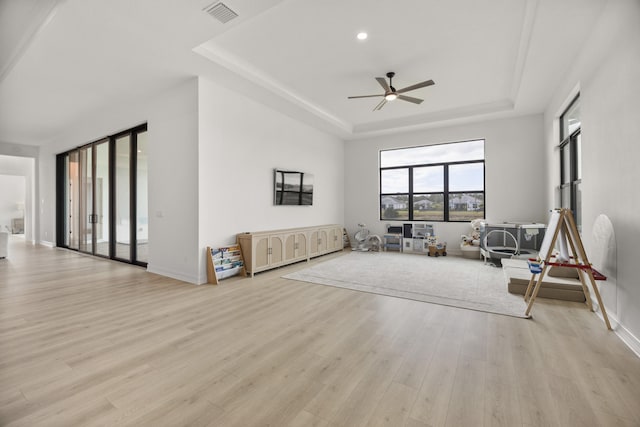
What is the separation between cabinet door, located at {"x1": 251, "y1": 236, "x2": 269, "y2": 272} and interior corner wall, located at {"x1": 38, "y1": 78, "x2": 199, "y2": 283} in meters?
0.88

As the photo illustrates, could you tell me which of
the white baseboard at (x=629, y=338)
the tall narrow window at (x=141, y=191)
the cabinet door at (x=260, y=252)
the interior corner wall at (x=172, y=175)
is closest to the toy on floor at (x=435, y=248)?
the cabinet door at (x=260, y=252)

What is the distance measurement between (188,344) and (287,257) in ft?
10.4

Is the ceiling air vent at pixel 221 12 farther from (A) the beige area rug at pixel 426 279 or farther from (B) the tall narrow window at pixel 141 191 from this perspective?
(A) the beige area rug at pixel 426 279

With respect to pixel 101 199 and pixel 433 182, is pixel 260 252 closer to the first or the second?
pixel 101 199

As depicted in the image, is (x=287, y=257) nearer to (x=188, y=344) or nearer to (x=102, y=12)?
(x=188, y=344)

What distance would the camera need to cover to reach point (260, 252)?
190 inches

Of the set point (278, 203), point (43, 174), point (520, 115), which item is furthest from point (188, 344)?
point (43, 174)

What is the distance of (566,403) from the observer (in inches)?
63.5

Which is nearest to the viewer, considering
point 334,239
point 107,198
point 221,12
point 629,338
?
point 629,338

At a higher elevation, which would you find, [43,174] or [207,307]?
[43,174]

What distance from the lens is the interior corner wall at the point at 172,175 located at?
4.29 meters

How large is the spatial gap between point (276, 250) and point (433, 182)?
14.6ft

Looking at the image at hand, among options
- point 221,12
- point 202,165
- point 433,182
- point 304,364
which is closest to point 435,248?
point 433,182

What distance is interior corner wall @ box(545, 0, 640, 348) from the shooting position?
236 cm
